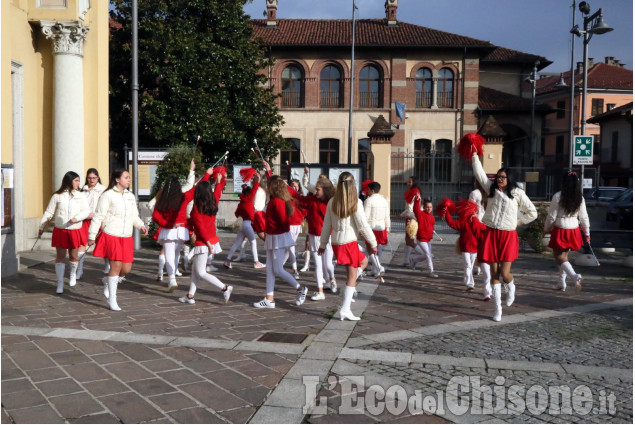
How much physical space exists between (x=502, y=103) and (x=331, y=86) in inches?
404

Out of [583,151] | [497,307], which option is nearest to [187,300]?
[497,307]

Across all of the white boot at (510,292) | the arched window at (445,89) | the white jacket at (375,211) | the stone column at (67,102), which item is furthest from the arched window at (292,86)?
the white boot at (510,292)

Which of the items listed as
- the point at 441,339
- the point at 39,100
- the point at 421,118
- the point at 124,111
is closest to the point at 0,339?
the point at 441,339

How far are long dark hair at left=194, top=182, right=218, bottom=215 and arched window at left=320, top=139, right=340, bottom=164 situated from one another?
91.0 feet

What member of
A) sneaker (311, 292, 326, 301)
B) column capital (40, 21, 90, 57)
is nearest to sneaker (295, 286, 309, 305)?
sneaker (311, 292, 326, 301)

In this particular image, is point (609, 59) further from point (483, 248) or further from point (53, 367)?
point (53, 367)

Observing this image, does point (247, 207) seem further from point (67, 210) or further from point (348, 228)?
point (348, 228)

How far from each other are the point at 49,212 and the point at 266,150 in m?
18.5

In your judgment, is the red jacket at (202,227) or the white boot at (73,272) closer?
the red jacket at (202,227)

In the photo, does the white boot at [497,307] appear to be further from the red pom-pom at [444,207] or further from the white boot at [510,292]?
the red pom-pom at [444,207]

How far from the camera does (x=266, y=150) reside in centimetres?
2717

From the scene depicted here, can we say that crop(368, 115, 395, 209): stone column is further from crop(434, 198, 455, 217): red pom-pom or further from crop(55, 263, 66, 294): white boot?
crop(55, 263, 66, 294): white boot

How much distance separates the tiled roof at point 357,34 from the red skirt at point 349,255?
1102 inches

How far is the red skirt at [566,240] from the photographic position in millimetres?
9688
